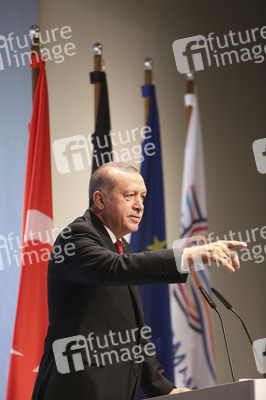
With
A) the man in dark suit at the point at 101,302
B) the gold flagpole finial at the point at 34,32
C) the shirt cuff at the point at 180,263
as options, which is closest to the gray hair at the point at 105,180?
the man in dark suit at the point at 101,302

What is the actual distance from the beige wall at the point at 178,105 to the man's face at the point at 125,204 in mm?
1933

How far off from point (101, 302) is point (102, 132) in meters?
1.89

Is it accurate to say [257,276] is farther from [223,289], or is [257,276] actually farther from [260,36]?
[260,36]

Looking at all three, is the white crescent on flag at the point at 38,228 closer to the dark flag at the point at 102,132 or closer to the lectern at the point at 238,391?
the dark flag at the point at 102,132

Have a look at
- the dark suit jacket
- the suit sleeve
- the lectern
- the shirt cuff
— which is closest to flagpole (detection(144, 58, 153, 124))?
the dark suit jacket

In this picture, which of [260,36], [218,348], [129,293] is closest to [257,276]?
[218,348]

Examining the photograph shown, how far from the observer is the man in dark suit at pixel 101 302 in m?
2.29

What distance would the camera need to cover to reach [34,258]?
3.85 meters

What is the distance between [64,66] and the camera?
4.76 metres

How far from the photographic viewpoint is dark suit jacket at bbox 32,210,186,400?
2.39 meters

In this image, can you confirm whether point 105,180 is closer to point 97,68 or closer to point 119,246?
point 119,246

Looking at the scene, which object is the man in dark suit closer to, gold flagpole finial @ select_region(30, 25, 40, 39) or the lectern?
the lectern

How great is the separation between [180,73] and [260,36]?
3.22ft

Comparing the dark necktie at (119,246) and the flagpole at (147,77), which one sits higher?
the flagpole at (147,77)
